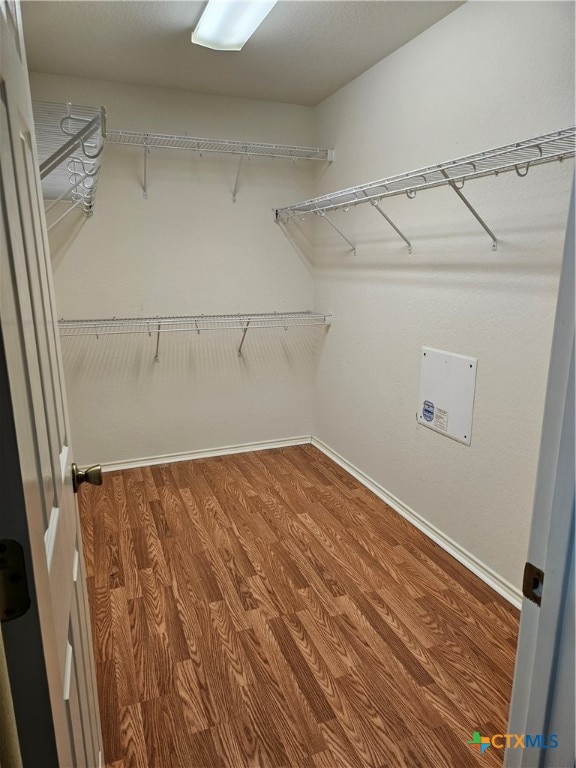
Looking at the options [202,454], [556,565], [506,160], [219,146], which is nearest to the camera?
[556,565]

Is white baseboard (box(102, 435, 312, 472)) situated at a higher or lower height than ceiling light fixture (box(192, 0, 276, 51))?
lower

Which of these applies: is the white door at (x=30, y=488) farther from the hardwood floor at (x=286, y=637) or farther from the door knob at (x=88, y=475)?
the hardwood floor at (x=286, y=637)

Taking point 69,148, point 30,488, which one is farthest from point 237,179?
point 30,488

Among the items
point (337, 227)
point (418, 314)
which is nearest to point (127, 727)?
point (418, 314)

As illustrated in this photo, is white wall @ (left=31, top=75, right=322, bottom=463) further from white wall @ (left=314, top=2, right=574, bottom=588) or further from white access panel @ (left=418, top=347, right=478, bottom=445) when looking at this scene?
white access panel @ (left=418, top=347, right=478, bottom=445)

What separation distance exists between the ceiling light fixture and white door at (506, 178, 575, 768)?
6.36 feet

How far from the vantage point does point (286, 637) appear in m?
1.91

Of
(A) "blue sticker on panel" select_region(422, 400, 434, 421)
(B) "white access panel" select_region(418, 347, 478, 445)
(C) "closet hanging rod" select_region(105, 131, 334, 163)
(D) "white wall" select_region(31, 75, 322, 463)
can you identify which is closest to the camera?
(B) "white access panel" select_region(418, 347, 478, 445)

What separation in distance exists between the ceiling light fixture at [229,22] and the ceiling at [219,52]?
0.21ft

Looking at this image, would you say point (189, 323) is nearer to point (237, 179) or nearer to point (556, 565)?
point (237, 179)

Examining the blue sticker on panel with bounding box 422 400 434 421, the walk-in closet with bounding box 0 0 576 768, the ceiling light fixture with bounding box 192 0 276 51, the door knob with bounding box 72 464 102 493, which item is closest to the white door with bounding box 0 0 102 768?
the walk-in closet with bounding box 0 0 576 768

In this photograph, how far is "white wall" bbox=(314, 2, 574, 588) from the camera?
1884 millimetres

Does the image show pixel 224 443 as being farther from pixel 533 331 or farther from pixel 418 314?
pixel 533 331

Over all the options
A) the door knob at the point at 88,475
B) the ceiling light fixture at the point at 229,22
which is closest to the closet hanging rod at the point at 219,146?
the ceiling light fixture at the point at 229,22
